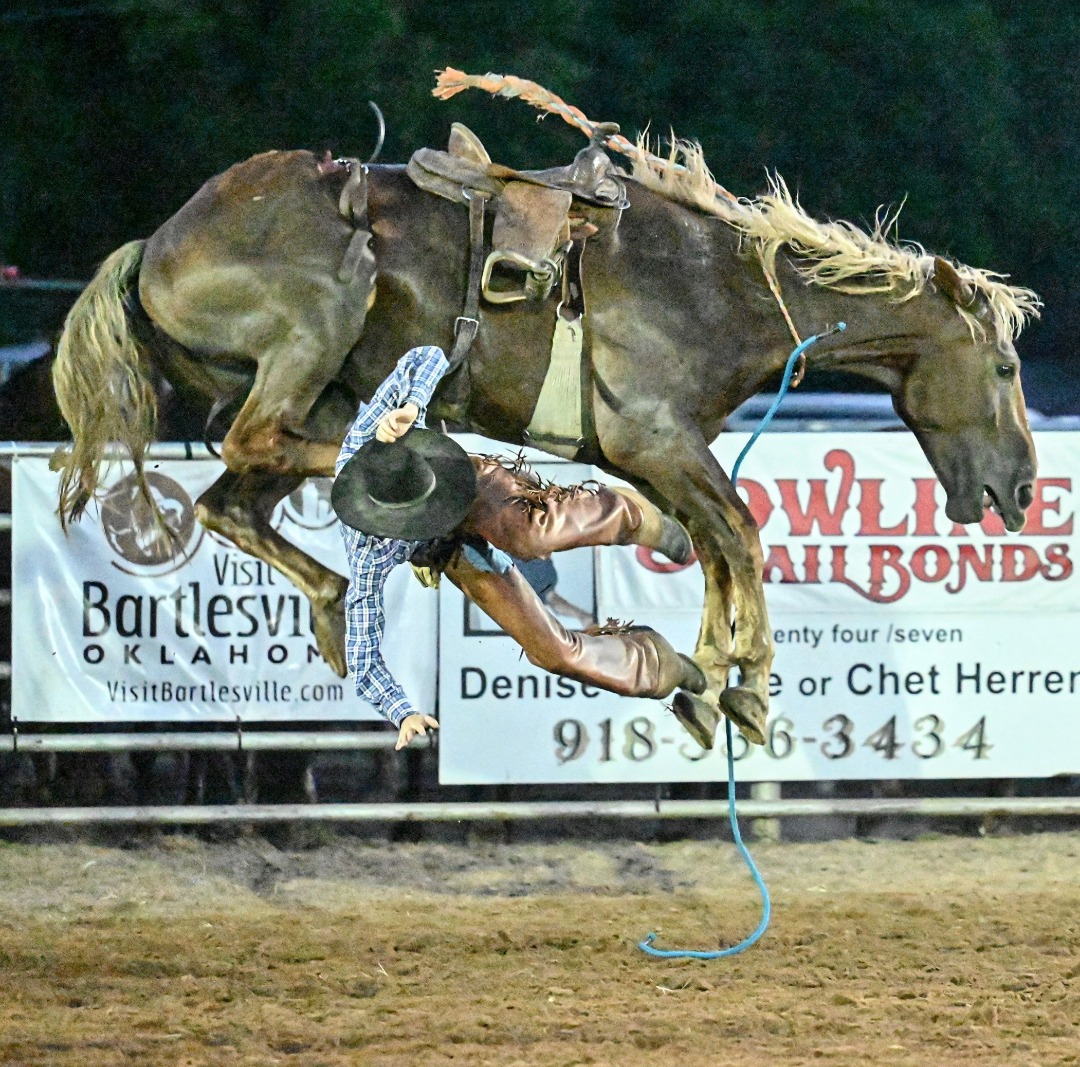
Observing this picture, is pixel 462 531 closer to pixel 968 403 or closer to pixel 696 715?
pixel 696 715

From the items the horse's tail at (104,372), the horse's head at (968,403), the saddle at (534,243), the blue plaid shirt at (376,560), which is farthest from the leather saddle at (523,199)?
the horse's head at (968,403)

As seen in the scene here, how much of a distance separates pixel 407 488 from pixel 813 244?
5.27 ft

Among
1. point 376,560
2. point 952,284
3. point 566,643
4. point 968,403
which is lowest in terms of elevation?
point 566,643

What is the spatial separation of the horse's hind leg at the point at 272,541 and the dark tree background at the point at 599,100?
4.77m

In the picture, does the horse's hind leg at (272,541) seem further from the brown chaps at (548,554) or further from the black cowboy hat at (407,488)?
the black cowboy hat at (407,488)

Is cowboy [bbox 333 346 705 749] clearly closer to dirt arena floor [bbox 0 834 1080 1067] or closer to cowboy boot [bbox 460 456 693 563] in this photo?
cowboy boot [bbox 460 456 693 563]

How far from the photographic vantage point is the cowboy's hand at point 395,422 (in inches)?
158

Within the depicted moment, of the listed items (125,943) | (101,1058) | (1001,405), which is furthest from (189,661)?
(1001,405)

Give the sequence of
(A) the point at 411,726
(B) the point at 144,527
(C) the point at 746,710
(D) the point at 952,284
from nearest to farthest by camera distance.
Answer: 1. (A) the point at 411,726
2. (C) the point at 746,710
3. (D) the point at 952,284
4. (B) the point at 144,527

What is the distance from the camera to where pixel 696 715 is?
4523mm

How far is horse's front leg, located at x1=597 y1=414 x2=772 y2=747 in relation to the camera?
15.0 ft

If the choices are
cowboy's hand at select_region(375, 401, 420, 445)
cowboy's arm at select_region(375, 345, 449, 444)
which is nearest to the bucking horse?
cowboy's arm at select_region(375, 345, 449, 444)

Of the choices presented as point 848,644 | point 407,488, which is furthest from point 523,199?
point 848,644

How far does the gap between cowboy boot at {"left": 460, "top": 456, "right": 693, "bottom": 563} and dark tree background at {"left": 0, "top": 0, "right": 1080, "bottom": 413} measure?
16.5 ft
